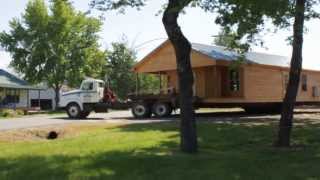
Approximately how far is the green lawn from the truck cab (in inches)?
639

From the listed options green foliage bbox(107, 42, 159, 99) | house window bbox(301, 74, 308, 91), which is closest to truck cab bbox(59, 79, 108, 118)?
house window bbox(301, 74, 308, 91)

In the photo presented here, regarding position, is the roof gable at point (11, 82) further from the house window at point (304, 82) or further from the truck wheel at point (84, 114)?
the house window at point (304, 82)

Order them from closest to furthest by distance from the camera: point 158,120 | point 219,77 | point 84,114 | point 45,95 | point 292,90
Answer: point 292,90 < point 158,120 < point 84,114 < point 219,77 < point 45,95

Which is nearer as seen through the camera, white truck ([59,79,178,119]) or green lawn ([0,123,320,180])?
green lawn ([0,123,320,180])

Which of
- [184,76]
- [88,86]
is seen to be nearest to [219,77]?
[88,86]

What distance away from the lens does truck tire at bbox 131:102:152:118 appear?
35.5 metres

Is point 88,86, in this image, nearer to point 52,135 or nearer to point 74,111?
point 74,111

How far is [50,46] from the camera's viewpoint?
7075 centimetres

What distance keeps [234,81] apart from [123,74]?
1611 inches

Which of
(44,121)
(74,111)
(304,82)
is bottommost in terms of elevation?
(44,121)

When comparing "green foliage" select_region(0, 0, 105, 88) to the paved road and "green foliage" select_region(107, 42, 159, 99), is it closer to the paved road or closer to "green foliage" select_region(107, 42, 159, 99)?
"green foliage" select_region(107, 42, 159, 99)

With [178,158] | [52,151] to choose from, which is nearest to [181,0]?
[178,158]

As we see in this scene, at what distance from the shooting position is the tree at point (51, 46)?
231ft

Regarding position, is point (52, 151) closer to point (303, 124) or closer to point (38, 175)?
point (38, 175)
